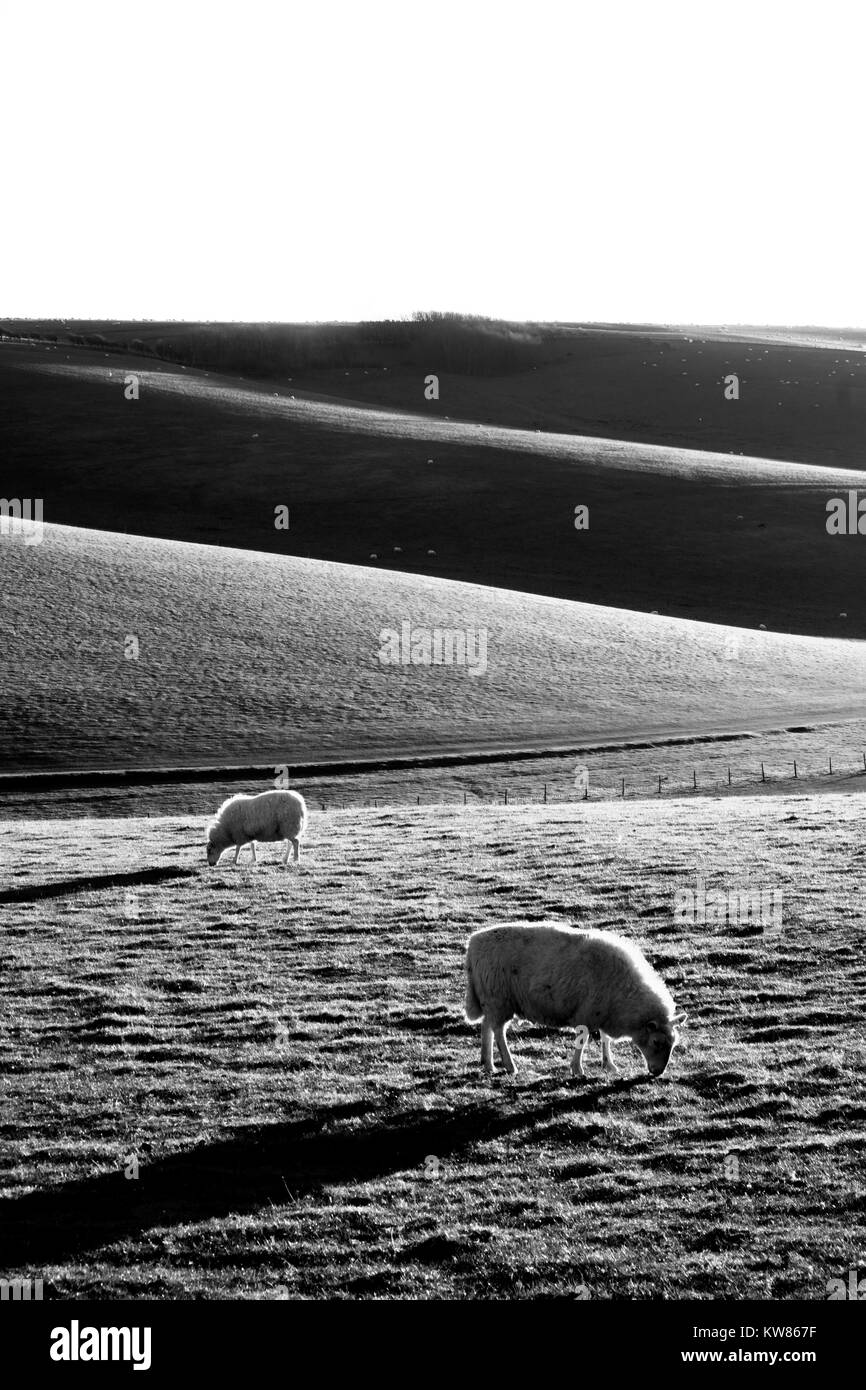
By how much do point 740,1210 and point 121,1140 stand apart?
525 cm

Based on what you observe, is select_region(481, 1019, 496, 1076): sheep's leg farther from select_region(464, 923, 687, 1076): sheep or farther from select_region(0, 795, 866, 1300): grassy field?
select_region(0, 795, 866, 1300): grassy field

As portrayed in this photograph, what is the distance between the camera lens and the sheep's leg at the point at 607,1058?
12009 mm

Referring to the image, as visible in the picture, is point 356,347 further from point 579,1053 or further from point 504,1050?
point 579,1053

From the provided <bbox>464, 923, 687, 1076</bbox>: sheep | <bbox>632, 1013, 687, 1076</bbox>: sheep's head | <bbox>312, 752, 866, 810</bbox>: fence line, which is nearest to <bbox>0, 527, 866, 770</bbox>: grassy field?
<bbox>312, 752, 866, 810</bbox>: fence line

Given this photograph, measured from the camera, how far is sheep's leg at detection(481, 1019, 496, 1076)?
12.0 metres

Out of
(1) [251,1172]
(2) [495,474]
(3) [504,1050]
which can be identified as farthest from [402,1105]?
(2) [495,474]

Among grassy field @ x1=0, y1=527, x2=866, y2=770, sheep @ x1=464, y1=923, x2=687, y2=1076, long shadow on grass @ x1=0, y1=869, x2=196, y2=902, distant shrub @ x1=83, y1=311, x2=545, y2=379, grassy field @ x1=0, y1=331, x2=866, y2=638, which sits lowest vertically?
long shadow on grass @ x1=0, y1=869, x2=196, y2=902

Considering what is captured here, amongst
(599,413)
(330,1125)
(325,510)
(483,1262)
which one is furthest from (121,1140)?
(599,413)

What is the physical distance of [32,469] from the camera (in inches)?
4065

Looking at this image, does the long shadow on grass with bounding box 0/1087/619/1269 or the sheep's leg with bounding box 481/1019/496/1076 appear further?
the sheep's leg with bounding box 481/1019/496/1076

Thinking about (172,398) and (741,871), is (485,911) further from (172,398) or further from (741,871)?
(172,398)

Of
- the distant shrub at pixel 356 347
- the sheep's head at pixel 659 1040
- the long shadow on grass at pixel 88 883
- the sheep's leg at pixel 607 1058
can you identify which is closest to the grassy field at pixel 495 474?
the distant shrub at pixel 356 347

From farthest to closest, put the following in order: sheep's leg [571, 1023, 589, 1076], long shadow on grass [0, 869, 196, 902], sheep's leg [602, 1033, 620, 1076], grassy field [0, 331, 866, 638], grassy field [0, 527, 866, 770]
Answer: grassy field [0, 331, 866, 638]
grassy field [0, 527, 866, 770]
long shadow on grass [0, 869, 196, 902]
sheep's leg [602, 1033, 620, 1076]
sheep's leg [571, 1023, 589, 1076]
